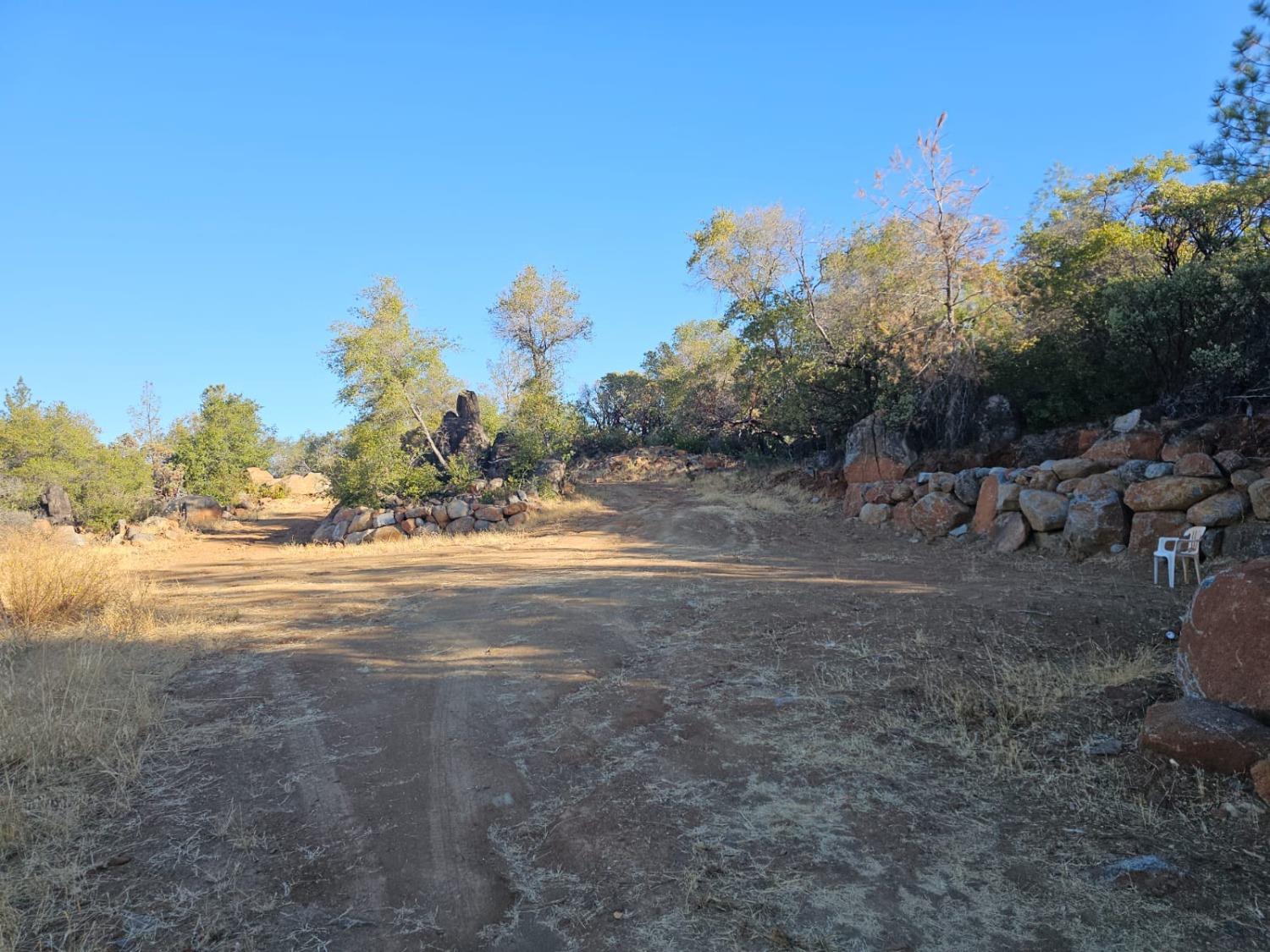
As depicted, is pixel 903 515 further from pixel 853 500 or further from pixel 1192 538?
pixel 1192 538

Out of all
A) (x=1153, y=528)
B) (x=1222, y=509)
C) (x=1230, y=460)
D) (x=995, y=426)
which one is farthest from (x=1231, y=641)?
(x=995, y=426)

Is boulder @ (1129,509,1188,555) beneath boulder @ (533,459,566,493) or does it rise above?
beneath

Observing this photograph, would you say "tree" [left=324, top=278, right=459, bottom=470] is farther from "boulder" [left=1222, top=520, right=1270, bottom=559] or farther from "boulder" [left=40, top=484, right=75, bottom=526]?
"boulder" [left=1222, top=520, right=1270, bottom=559]

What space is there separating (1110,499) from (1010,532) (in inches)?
56.0

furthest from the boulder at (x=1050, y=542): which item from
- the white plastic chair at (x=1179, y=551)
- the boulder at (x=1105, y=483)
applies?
the white plastic chair at (x=1179, y=551)

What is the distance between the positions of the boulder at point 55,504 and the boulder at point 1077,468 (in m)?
25.7

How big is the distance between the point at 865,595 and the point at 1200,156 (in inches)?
246

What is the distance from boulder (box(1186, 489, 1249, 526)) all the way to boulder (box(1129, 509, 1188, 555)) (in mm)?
180

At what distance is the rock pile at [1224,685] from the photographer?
340cm

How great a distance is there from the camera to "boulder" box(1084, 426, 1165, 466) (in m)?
9.96

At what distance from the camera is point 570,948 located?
2561 millimetres

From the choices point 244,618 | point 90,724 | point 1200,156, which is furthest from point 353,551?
point 1200,156

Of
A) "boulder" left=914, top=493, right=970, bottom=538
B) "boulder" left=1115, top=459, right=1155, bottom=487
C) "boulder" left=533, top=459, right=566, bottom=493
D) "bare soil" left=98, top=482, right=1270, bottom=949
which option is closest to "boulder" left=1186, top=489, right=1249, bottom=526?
"boulder" left=1115, top=459, right=1155, bottom=487

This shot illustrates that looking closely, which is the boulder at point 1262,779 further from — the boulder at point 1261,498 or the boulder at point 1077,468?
the boulder at point 1077,468
